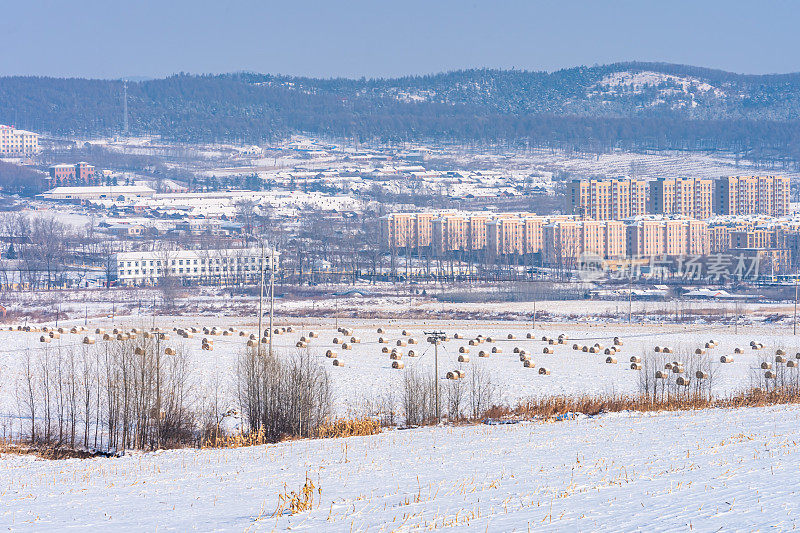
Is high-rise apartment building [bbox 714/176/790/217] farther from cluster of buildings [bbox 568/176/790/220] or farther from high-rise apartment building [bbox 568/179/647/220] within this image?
high-rise apartment building [bbox 568/179/647/220]

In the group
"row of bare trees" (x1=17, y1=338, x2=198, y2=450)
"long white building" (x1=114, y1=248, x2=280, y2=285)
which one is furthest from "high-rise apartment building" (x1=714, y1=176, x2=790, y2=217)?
"row of bare trees" (x1=17, y1=338, x2=198, y2=450)

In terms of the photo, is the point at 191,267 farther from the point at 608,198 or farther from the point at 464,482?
the point at 464,482

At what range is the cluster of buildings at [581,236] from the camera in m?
148

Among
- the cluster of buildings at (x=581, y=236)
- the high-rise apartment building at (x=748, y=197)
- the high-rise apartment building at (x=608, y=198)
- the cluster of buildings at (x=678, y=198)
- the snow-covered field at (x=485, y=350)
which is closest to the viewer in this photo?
the snow-covered field at (x=485, y=350)

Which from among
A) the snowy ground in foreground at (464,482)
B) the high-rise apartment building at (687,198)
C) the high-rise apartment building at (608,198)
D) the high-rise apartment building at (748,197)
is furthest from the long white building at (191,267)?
the high-rise apartment building at (748,197)

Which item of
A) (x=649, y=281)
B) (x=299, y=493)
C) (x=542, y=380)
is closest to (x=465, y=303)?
(x=649, y=281)

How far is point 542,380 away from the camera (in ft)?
135

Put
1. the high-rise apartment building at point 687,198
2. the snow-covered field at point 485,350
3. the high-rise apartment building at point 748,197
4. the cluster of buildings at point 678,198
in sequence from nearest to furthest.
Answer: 1. the snow-covered field at point 485,350
2. the cluster of buildings at point 678,198
3. the high-rise apartment building at point 687,198
4. the high-rise apartment building at point 748,197

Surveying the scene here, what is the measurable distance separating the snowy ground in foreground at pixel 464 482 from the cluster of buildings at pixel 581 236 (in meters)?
119

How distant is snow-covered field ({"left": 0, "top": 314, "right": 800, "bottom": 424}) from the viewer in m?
38.2

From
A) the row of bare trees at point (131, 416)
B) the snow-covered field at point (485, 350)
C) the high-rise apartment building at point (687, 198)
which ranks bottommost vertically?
the snow-covered field at point (485, 350)

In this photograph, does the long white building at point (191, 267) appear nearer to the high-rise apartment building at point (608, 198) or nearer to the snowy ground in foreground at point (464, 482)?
the high-rise apartment building at point (608, 198)

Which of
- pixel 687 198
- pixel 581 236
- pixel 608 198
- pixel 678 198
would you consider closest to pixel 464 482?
pixel 581 236

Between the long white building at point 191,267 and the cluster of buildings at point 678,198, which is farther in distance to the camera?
the cluster of buildings at point 678,198
